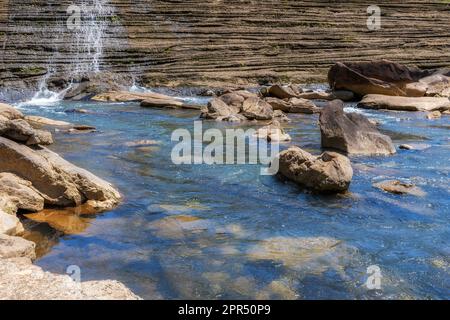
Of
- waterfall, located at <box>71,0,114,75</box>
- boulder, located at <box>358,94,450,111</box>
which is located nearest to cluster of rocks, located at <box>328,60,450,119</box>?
boulder, located at <box>358,94,450,111</box>

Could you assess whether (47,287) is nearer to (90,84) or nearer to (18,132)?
(18,132)

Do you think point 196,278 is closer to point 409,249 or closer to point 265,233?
point 265,233

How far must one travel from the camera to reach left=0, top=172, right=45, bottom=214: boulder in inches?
259

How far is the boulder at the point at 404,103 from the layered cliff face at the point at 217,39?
6486 mm

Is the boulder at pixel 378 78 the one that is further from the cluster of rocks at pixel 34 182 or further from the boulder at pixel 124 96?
the cluster of rocks at pixel 34 182

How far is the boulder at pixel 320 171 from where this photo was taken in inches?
312

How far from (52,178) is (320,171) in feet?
12.5

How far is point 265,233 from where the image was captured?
634 centimetres

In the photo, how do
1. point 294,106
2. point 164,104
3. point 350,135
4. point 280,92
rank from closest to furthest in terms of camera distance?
point 350,135 → point 294,106 → point 164,104 → point 280,92

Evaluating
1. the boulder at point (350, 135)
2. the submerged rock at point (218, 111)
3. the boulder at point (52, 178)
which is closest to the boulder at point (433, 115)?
the submerged rock at point (218, 111)

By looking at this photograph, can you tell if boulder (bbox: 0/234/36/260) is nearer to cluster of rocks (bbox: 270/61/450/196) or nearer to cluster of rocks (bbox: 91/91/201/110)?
cluster of rocks (bbox: 270/61/450/196)

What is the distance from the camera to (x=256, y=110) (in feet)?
55.6

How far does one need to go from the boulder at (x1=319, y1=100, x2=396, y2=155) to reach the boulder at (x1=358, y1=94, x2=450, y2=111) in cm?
892

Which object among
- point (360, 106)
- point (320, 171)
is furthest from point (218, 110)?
point (320, 171)
